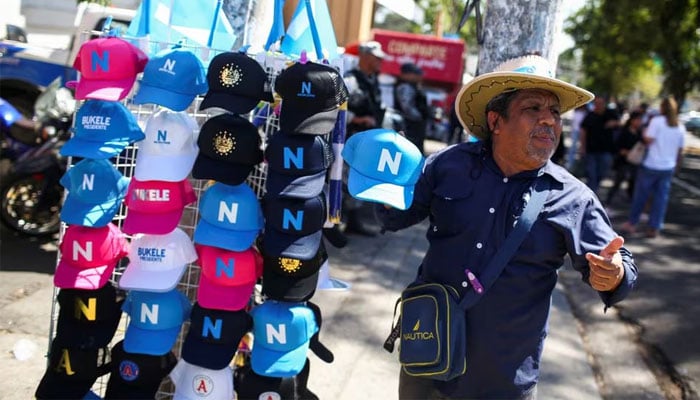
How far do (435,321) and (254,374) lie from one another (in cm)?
89

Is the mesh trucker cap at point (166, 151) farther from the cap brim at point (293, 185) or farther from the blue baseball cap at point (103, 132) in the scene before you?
the cap brim at point (293, 185)

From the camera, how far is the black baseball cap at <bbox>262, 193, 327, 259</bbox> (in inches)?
95.9

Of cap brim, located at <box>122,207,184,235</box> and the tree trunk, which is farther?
the tree trunk

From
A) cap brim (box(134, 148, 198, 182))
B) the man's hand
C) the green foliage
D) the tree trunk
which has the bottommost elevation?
the man's hand

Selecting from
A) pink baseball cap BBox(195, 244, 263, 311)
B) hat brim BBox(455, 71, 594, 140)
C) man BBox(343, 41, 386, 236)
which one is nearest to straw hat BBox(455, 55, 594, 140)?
hat brim BBox(455, 71, 594, 140)

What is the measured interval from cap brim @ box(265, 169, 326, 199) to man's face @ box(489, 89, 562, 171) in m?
0.71

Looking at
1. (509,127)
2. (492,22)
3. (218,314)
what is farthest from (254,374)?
(492,22)

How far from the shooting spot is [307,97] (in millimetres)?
2406

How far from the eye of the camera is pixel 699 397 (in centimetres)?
432

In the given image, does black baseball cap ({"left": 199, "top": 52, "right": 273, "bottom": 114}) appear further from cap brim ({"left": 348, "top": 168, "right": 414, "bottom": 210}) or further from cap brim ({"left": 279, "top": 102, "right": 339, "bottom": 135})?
cap brim ({"left": 348, "top": 168, "right": 414, "bottom": 210})

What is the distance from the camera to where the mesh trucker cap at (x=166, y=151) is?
2543mm

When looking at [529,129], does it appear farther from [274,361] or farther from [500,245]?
[274,361]

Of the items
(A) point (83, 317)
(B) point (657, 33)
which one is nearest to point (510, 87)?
(A) point (83, 317)

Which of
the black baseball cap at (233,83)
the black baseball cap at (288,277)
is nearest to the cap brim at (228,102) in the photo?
the black baseball cap at (233,83)
